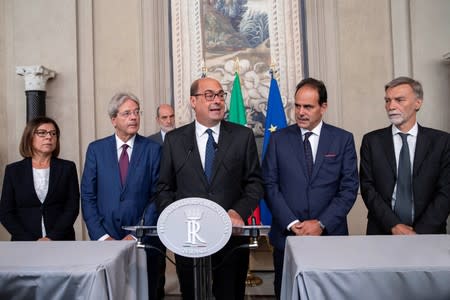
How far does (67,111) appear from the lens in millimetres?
5809

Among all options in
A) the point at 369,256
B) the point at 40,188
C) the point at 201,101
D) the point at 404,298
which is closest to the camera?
the point at 404,298

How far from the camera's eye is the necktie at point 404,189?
3102mm

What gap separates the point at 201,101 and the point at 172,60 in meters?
3.20

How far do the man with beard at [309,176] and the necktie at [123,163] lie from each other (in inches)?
34.2

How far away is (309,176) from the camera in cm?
309

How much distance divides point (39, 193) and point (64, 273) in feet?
5.49

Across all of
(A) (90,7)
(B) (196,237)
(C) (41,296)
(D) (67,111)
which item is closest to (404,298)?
(B) (196,237)

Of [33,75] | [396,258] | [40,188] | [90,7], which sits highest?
[90,7]

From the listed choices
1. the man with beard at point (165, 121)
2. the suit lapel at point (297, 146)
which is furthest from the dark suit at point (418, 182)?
the man with beard at point (165, 121)

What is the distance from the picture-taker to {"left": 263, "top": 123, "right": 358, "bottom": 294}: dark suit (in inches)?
118

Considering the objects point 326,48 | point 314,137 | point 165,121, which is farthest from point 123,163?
point 326,48

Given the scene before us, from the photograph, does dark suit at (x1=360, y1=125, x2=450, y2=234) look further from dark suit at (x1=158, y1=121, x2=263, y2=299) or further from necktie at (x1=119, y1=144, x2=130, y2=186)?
necktie at (x1=119, y1=144, x2=130, y2=186)

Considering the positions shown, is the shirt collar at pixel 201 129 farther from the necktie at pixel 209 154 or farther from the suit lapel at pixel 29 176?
the suit lapel at pixel 29 176

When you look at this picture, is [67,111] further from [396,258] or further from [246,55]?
[396,258]
